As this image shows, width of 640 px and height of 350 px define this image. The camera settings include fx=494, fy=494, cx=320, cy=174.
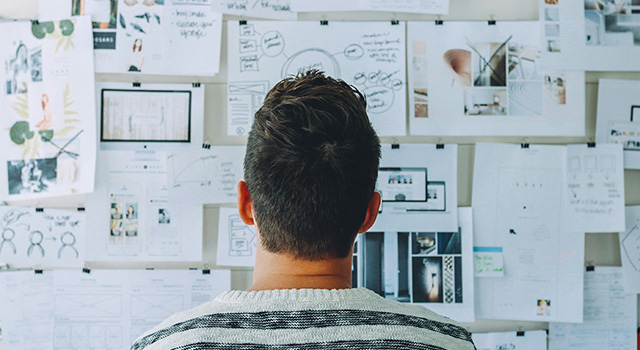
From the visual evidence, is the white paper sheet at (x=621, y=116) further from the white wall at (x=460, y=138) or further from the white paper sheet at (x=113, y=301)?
the white paper sheet at (x=113, y=301)

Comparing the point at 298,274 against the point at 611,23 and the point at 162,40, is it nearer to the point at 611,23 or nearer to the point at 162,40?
the point at 162,40

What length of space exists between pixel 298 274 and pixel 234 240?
77 centimetres

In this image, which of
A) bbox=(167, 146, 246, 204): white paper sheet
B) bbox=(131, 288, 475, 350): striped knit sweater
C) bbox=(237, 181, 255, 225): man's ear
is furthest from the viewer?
bbox=(167, 146, 246, 204): white paper sheet

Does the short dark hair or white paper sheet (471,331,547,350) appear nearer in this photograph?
the short dark hair

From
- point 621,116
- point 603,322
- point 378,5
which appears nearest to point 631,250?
point 603,322

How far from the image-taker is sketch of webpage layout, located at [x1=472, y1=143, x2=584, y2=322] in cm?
140

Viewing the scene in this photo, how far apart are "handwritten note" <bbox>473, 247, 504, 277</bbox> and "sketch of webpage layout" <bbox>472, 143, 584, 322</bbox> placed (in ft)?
0.05

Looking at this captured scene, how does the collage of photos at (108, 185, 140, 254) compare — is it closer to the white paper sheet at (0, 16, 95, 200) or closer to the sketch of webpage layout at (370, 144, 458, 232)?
the white paper sheet at (0, 16, 95, 200)

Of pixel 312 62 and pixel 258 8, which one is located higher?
pixel 258 8

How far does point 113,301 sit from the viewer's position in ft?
4.57

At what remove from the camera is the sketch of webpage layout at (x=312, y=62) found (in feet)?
4.58

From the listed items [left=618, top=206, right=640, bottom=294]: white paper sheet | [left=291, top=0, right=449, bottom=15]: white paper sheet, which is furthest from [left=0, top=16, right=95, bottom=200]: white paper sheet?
[left=618, top=206, right=640, bottom=294]: white paper sheet

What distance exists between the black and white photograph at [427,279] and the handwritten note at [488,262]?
0.11m

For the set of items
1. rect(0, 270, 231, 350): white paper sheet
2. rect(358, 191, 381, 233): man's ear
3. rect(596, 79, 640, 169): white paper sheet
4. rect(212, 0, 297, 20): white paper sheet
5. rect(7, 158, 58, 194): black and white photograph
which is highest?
rect(212, 0, 297, 20): white paper sheet
